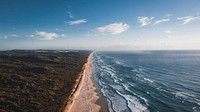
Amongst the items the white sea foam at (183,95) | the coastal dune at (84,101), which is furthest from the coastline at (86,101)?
the white sea foam at (183,95)

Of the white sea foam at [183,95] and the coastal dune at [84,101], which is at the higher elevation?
the white sea foam at [183,95]

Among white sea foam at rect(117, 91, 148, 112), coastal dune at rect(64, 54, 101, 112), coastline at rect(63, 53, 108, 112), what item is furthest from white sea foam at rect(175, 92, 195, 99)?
coastal dune at rect(64, 54, 101, 112)

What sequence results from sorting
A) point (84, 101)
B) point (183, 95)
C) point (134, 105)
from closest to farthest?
point (134, 105) → point (84, 101) → point (183, 95)

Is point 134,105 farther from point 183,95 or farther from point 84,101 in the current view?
point 183,95

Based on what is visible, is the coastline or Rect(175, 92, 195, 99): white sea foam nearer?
the coastline

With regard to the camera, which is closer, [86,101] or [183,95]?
[86,101]

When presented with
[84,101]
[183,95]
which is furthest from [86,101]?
[183,95]

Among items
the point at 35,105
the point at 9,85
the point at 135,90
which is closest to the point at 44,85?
the point at 9,85

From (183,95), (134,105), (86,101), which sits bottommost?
(86,101)

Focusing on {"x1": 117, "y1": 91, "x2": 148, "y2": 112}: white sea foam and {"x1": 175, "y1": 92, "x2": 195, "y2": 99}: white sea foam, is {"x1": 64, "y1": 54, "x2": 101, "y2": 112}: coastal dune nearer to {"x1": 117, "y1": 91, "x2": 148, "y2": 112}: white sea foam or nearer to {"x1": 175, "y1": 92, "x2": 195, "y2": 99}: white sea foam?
{"x1": 117, "y1": 91, "x2": 148, "y2": 112}: white sea foam

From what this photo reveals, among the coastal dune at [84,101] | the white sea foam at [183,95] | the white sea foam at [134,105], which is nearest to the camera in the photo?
the white sea foam at [134,105]

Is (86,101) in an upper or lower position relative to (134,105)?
lower

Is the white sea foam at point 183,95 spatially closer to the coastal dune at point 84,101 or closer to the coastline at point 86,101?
the coastline at point 86,101

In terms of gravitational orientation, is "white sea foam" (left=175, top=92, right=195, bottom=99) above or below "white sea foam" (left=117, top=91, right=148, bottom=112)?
above
